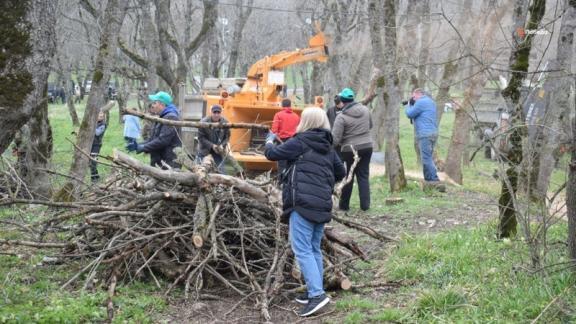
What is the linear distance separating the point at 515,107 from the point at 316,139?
231 centimetres

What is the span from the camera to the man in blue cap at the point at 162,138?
959 cm

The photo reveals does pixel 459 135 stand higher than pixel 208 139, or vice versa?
pixel 208 139

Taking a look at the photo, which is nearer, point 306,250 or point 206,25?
point 306,250

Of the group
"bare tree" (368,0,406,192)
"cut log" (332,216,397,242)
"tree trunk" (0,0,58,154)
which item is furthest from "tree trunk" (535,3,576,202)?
"tree trunk" (0,0,58,154)

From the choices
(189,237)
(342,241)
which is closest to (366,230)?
(342,241)

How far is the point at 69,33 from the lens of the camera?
33469 millimetres

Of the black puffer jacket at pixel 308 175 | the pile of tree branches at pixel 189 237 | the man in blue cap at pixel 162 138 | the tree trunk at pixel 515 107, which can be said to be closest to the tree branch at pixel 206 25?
the man in blue cap at pixel 162 138

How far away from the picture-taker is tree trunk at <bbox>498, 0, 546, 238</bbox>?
7012mm

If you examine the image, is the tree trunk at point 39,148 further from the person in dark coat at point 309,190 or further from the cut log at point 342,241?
the person in dark coat at point 309,190

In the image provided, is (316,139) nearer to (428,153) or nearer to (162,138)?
(162,138)

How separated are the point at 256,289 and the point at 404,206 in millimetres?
4972

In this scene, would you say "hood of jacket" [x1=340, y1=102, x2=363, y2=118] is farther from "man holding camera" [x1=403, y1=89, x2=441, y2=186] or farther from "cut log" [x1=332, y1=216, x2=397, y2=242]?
"cut log" [x1=332, y1=216, x2=397, y2=242]

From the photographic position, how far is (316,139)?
6.15 meters

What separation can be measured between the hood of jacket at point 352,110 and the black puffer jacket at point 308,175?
4.29m
